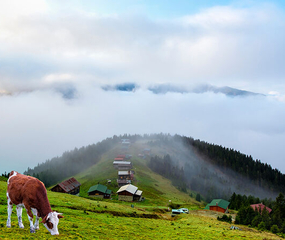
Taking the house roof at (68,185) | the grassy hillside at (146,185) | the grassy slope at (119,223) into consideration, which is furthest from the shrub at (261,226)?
the house roof at (68,185)

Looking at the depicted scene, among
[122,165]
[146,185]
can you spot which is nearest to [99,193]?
[146,185]

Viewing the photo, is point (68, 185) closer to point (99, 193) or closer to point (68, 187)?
point (68, 187)

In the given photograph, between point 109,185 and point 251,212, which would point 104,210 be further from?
point 109,185

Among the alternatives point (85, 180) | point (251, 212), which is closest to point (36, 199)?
point (251, 212)

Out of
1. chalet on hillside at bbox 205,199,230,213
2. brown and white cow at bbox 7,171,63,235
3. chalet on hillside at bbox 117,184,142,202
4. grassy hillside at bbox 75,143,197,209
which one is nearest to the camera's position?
brown and white cow at bbox 7,171,63,235

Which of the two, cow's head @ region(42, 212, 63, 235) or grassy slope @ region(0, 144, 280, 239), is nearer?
cow's head @ region(42, 212, 63, 235)

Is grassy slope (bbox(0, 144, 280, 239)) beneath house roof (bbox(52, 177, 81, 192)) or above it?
above

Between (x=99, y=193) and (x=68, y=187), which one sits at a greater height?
(x=68, y=187)

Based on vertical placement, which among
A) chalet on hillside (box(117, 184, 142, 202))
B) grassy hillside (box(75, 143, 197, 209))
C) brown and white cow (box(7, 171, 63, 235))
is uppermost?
brown and white cow (box(7, 171, 63, 235))

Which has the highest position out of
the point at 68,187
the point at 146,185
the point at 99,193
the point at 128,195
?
the point at 68,187

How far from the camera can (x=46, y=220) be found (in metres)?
18.8

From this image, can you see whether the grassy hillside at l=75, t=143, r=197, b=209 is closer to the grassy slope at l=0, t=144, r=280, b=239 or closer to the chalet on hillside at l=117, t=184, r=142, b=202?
the grassy slope at l=0, t=144, r=280, b=239

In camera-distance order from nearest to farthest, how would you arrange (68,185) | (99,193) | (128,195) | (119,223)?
(119,223) < (128,195) < (68,185) < (99,193)

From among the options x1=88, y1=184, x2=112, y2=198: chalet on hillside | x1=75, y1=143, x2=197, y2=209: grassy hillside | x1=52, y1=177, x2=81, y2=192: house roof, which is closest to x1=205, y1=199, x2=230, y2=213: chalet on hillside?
x1=75, y1=143, x2=197, y2=209: grassy hillside
